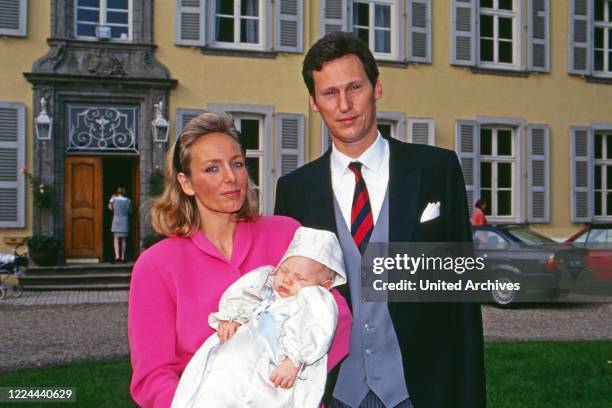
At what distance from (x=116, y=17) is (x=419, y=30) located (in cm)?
646

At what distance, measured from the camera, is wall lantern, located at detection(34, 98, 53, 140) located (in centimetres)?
1414

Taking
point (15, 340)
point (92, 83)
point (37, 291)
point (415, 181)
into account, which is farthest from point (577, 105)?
point (415, 181)

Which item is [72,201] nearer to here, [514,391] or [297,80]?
[297,80]

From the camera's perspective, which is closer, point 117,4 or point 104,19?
point 104,19

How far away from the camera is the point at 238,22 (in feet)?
52.0

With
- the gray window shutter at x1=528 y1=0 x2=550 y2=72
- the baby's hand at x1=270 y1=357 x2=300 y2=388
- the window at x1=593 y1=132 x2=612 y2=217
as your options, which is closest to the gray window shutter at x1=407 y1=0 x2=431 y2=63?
the gray window shutter at x1=528 y1=0 x2=550 y2=72

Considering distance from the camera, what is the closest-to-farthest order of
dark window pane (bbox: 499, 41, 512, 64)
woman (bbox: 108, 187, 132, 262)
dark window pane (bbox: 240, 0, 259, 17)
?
woman (bbox: 108, 187, 132, 262), dark window pane (bbox: 240, 0, 259, 17), dark window pane (bbox: 499, 41, 512, 64)

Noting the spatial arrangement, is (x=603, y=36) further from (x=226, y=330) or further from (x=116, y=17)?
(x=226, y=330)

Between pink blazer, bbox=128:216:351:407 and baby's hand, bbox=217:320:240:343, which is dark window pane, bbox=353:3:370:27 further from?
baby's hand, bbox=217:320:240:343

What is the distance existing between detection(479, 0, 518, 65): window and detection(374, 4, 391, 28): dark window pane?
2.25 meters

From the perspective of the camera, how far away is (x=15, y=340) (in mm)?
8609

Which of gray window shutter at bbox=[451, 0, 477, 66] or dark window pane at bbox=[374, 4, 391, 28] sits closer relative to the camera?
dark window pane at bbox=[374, 4, 391, 28]

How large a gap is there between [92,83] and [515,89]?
940 centimetres

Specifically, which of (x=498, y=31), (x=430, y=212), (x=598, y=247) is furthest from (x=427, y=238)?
(x=498, y=31)
